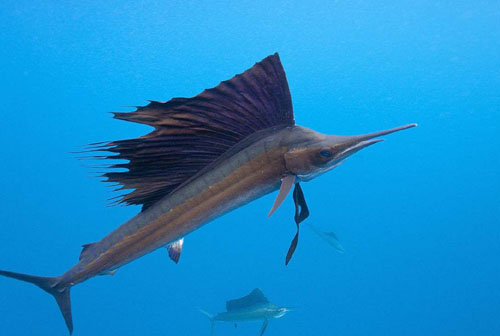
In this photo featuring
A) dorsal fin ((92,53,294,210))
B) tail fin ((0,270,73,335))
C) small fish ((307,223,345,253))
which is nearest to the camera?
dorsal fin ((92,53,294,210))

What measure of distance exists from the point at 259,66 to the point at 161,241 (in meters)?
0.93

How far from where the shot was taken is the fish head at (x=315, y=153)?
153 centimetres

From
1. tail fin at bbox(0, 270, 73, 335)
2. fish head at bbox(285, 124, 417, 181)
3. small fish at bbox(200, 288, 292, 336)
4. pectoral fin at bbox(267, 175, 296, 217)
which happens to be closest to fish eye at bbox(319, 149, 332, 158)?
fish head at bbox(285, 124, 417, 181)

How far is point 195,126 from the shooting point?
1527 mm

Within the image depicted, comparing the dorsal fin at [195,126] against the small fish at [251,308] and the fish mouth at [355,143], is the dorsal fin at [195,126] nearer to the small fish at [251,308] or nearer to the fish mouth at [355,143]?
the fish mouth at [355,143]

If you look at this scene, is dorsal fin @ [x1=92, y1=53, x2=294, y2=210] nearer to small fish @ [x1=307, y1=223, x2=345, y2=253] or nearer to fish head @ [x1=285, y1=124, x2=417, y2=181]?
fish head @ [x1=285, y1=124, x2=417, y2=181]

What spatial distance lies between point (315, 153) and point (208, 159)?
485 millimetres

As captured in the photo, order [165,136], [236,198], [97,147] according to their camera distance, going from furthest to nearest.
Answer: [236,198] < [165,136] < [97,147]

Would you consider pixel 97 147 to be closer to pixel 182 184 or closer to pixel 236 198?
pixel 182 184

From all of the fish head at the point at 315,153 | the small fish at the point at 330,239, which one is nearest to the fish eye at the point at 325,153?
the fish head at the point at 315,153

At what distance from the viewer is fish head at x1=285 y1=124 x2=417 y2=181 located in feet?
5.02

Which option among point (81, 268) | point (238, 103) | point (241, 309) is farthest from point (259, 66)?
point (241, 309)

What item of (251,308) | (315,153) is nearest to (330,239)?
(251,308)

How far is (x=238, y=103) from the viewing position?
1.51m
